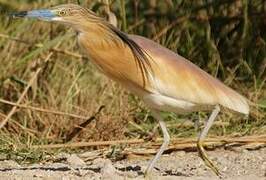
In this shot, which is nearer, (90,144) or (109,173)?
(109,173)

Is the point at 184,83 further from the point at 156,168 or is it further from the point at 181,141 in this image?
the point at 181,141

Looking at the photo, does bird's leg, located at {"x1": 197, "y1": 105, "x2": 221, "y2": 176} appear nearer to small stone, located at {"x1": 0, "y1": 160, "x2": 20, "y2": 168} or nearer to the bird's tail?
the bird's tail

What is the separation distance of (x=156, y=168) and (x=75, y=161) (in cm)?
50

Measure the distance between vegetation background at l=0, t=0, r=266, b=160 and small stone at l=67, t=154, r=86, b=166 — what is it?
26cm

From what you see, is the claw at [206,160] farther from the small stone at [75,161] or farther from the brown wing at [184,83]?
the small stone at [75,161]

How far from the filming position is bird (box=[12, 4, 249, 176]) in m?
4.30

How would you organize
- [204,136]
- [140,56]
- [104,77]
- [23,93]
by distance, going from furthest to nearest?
[104,77] → [23,93] → [204,136] → [140,56]

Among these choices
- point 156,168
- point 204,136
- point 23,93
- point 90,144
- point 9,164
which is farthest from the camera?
point 23,93

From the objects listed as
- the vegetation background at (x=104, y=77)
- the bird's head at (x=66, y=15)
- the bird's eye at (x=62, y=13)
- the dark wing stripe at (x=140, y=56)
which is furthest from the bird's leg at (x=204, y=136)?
the vegetation background at (x=104, y=77)

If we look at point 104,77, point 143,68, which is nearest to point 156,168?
point 143,68

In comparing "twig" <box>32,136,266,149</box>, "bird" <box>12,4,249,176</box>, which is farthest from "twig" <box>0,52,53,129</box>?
"bird" <box>12,4,249,176</box>

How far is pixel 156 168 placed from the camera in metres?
4.88

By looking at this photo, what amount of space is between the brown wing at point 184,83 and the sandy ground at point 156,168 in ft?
1.22

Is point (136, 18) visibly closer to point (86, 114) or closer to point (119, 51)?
point (86, 114)
